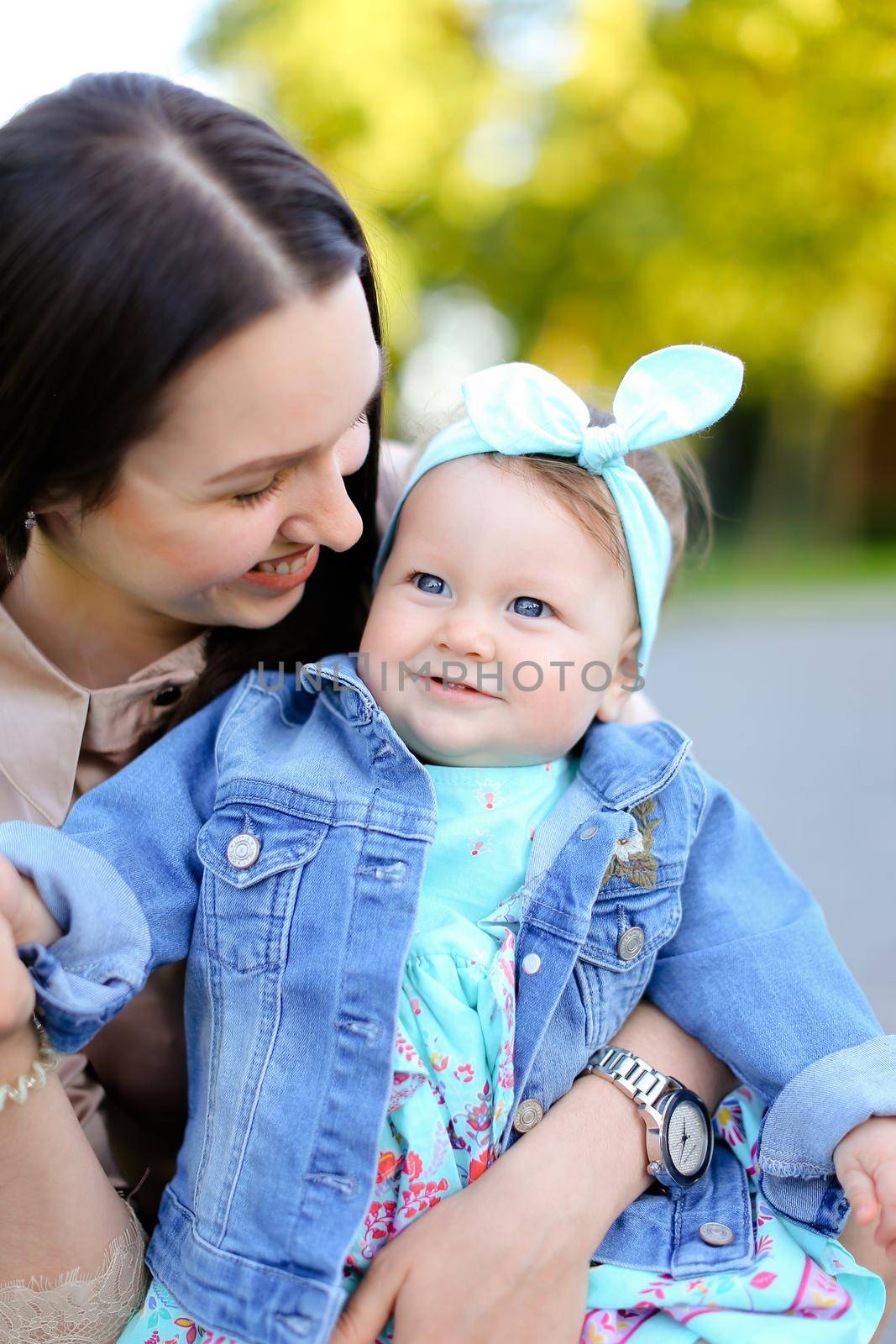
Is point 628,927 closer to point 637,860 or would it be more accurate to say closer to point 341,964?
point 637,860

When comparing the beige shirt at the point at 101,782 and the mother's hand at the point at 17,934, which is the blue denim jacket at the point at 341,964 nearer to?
the mother's hand at the point at 17,934

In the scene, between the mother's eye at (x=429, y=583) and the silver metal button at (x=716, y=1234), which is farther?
the mother's eye at (x=429, y=583)

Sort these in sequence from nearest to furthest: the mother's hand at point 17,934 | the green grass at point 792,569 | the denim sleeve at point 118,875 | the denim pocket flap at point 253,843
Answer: the mother's hand at point 17,934, the denim sleeve at point 118,875, the denim pocket flap at point 253,843, the green grass at point 792,569

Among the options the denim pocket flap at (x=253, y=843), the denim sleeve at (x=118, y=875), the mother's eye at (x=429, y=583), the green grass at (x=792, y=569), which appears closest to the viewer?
the denim sleeve at (x=118, y=875)

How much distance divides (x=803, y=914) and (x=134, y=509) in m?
1.12

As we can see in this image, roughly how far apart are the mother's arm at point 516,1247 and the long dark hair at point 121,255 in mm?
1010

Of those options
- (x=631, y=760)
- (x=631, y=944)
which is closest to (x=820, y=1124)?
(x=631, y=944)

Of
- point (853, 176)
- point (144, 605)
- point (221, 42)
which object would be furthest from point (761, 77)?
point (144, 605)

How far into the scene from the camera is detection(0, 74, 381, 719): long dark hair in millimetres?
1458

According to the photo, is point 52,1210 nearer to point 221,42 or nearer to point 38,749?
point 38,749

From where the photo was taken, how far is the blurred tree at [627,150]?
10461 millimetres

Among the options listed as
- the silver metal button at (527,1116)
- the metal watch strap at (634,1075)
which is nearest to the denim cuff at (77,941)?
the silver metal button at (527,1116)

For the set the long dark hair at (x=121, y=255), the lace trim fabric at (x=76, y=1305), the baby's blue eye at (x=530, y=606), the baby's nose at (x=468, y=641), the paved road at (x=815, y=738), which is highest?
the long dark hair at (x=121, y=255)

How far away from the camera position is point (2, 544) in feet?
5.80
